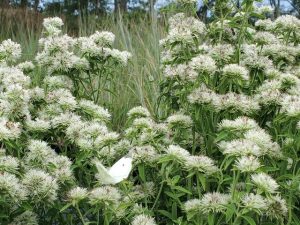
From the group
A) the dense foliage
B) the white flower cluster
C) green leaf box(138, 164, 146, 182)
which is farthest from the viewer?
green leaf box(138, 164, 146, 182)

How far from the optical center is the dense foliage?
2455 mm

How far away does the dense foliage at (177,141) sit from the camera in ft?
8.05

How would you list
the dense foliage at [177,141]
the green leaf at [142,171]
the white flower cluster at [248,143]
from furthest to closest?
1. the green leaf at [142,171]
2. the dense foliage at [177,141]
3. the white flower cluster at [248,143]

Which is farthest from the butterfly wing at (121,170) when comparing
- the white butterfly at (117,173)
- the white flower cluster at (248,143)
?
the white flower cluster at (248,143)

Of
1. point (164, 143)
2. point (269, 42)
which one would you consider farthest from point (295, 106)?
point (269, 42)

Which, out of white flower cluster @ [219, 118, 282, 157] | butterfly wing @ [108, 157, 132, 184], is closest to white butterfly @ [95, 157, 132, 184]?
butterfly wing @ [108, 157, 132, 184]

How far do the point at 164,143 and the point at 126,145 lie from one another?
0.75ft

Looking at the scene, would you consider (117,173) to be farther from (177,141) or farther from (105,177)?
(177,141)

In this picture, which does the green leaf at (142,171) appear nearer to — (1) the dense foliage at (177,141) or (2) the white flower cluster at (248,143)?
(1) the dense foliage at (177,141)

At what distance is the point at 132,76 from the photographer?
20.4 feet

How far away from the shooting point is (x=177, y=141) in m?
3.13

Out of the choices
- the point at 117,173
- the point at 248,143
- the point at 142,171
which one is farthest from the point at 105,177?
the point at 248,143

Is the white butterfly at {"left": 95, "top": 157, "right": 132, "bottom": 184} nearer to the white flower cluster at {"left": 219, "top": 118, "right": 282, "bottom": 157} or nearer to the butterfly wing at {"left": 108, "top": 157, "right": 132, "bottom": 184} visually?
the butterfly wing at {"left": 108, "top": 157, "right": 132, "bottom": 184}

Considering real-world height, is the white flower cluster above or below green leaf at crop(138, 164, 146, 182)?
above
